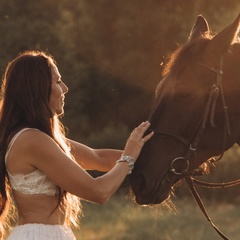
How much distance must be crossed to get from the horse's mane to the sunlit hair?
0.73 m

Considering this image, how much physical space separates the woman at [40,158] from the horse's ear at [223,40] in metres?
0.66

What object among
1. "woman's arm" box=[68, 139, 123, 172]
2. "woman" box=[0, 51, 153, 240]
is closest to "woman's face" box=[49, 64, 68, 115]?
"woman" box=[0, 51, 153, 240]

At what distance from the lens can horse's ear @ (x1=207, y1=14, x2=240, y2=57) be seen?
4.71m

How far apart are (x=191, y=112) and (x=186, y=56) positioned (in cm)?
33

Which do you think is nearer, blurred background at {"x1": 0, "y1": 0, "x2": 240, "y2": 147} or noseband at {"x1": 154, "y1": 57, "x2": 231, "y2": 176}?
noseband at {"x1": 154, "y1": 57, "x2": 231, "y2": 176}

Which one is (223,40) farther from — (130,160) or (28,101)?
(28,101)

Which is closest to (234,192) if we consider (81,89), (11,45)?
(81,89)

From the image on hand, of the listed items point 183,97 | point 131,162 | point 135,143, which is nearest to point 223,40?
point 183,97

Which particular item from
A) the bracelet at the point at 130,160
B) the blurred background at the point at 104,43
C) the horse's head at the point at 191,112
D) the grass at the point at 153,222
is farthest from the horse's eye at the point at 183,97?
the blurred background at the point at 104,43

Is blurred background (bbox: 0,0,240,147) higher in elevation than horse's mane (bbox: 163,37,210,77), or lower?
lower

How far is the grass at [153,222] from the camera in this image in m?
12.1

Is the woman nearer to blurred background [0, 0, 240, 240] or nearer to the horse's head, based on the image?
the horse's head

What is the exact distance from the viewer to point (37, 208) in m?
4.62

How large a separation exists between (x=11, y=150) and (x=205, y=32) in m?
1.54
